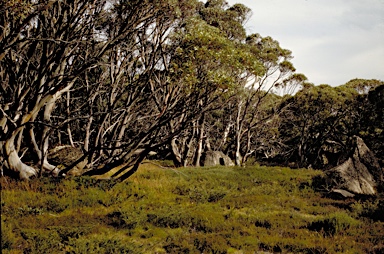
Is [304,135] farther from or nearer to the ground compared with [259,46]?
nearer to the ground

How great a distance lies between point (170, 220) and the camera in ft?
34.8

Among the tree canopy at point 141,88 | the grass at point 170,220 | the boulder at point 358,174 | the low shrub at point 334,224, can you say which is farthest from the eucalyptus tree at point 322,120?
the low shrub at point 334,224

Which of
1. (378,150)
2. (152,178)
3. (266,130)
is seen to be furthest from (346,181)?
(266,130)

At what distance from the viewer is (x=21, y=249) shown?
7.26 metres

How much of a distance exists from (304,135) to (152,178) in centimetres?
3246

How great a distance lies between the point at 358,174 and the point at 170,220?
480 inches

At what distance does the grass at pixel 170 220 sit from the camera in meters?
8.41

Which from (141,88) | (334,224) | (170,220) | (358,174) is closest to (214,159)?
(141,88)

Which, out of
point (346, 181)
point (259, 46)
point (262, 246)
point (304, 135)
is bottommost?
point (262, 246)

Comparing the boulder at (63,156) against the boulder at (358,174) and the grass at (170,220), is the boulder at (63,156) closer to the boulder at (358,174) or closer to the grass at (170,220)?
the grass at (170,220)

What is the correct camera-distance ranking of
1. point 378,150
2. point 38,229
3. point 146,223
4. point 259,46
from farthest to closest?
point 378,150 < point 259,46 < point 146,223 < point 38,229

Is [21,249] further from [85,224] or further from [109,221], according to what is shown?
[109,221]

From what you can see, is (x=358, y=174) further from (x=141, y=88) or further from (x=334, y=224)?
(x=141, y=88)

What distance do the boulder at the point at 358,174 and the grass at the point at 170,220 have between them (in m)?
2.22
